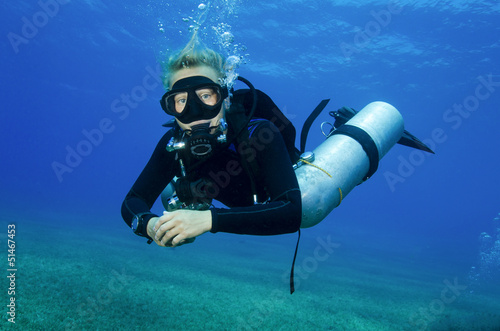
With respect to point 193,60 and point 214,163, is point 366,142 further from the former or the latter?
point 193,60

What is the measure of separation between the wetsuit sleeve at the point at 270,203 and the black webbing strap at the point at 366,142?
178 centimetres

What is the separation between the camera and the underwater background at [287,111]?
5.21 meters

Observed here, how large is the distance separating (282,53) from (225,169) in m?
27.4

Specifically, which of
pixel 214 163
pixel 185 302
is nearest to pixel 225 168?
pixel 214 163

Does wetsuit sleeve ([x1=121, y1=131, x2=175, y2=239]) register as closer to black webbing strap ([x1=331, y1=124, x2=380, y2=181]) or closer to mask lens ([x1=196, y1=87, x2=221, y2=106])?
mask lens ([x1=196, y1=87, x2=221, y2=106])

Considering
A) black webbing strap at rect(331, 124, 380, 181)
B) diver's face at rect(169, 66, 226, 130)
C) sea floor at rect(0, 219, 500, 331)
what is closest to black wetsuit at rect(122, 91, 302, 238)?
diver's face at rect(169, 66, 226, 130)

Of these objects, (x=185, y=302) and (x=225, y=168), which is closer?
(x=225, y=168)

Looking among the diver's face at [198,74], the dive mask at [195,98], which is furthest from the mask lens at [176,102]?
the diver's face at [198,74]

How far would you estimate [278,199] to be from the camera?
267 centimetres

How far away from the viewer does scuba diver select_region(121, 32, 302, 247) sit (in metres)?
2.47

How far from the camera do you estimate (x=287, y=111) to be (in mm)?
52406

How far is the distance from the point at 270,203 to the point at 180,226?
0.77m

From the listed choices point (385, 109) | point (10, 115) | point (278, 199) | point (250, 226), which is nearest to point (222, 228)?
point (250, 226)

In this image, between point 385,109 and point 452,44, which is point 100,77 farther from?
point 385,109
